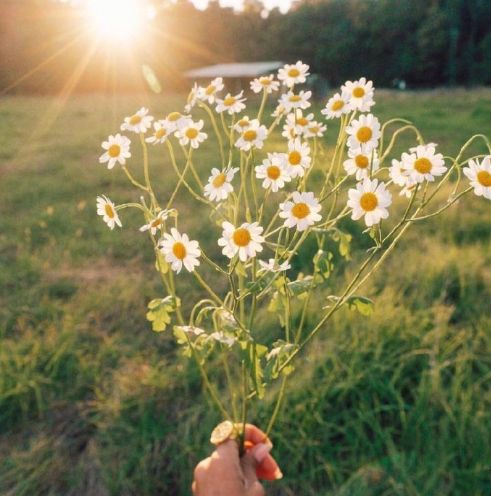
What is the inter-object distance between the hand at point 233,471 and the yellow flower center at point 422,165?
681mm

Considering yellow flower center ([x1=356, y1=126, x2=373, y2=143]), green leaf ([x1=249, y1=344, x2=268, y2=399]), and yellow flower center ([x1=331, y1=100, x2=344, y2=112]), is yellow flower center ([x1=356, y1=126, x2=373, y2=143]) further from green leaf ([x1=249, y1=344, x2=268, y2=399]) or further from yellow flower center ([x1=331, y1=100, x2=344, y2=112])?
green leaf ([x1=249, y1=344, x2=268, y2=399])

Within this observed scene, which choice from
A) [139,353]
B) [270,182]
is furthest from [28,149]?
[270,182]

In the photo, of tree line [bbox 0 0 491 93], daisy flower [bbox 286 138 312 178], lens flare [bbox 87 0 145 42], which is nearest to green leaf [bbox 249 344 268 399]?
daisy flower [bbox 286 138 312 178]

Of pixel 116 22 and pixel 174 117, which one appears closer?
pixel 174 117

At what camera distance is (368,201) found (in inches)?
31.2

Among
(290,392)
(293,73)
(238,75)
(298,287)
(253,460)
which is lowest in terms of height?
(238,75)

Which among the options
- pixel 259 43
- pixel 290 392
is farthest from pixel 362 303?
pixel 259 43

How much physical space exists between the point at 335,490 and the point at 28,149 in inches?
262

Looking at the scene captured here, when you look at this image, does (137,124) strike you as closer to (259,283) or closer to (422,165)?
(259,283)

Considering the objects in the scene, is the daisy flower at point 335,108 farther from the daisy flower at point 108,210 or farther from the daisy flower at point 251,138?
the daisy flower at point 108,210

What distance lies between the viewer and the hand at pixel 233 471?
41.9 inches

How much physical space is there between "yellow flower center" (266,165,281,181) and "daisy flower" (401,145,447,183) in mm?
214

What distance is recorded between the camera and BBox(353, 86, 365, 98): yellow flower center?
94cm

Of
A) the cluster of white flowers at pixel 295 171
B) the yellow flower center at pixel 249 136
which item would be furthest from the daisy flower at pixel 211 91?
the yellow flower center at pixel 249 136
